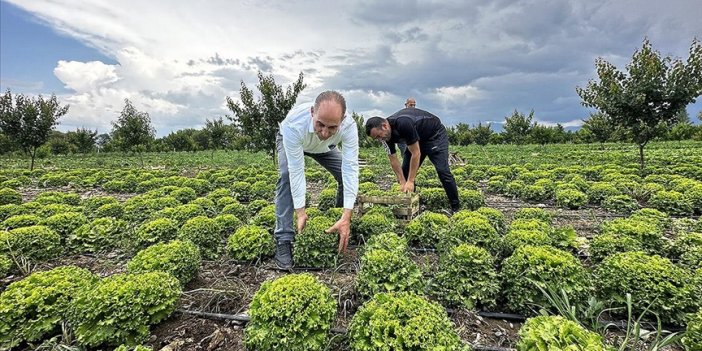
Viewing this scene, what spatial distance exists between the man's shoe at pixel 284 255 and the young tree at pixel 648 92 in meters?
13.8

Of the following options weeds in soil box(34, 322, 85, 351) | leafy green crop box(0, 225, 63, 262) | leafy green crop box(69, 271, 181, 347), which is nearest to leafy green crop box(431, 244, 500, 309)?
leafy green crop box(69, 271, 181, 347)

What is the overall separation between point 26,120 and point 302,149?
21266 mm

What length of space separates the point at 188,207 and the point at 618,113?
1493 centimetres

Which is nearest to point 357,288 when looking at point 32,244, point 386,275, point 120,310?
point 386,275

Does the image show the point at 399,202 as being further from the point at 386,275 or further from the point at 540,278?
the point at 540,278

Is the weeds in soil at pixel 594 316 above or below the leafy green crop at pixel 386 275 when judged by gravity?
below

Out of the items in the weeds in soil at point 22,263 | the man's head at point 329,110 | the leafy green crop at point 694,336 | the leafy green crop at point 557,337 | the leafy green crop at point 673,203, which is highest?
the man's head at point 329,110

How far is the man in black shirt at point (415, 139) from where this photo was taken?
571 cm

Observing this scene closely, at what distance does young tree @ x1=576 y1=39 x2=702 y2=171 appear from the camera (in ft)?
38.0

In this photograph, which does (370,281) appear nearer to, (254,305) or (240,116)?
(254,305)

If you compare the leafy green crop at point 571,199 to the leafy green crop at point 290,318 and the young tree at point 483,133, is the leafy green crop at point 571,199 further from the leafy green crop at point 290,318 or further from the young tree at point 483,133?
the young tree at point 483,133

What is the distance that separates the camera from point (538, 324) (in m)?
2.18

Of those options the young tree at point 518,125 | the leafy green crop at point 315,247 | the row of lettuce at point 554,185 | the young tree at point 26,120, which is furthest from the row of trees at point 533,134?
the young tree at point 26,120

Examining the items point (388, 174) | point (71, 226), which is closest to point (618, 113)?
point (388, 174)
